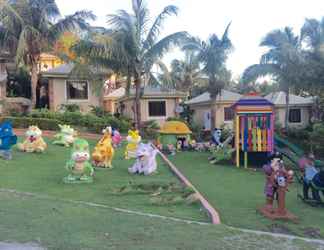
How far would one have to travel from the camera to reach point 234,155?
54.8 feet

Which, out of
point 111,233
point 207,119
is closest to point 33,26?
point 207,119

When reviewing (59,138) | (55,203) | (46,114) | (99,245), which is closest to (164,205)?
(55,203)

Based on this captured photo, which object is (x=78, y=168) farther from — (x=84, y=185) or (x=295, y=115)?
(x=295, y=115)

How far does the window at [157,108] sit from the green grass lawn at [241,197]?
49.8ft

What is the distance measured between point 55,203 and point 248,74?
946 inches

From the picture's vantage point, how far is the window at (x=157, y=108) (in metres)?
31.3

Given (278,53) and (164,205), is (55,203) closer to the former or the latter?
(164,205)

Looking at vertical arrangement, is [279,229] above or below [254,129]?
below

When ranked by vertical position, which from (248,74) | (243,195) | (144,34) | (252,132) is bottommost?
(243,195)

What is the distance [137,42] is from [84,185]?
621 inches

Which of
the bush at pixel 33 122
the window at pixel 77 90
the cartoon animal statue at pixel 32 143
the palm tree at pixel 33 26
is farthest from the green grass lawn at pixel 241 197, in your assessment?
the window at pixel 77 90

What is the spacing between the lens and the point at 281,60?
92.5 ft

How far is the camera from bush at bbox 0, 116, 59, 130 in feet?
77.3

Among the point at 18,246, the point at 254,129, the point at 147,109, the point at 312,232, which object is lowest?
the point at 312,232
